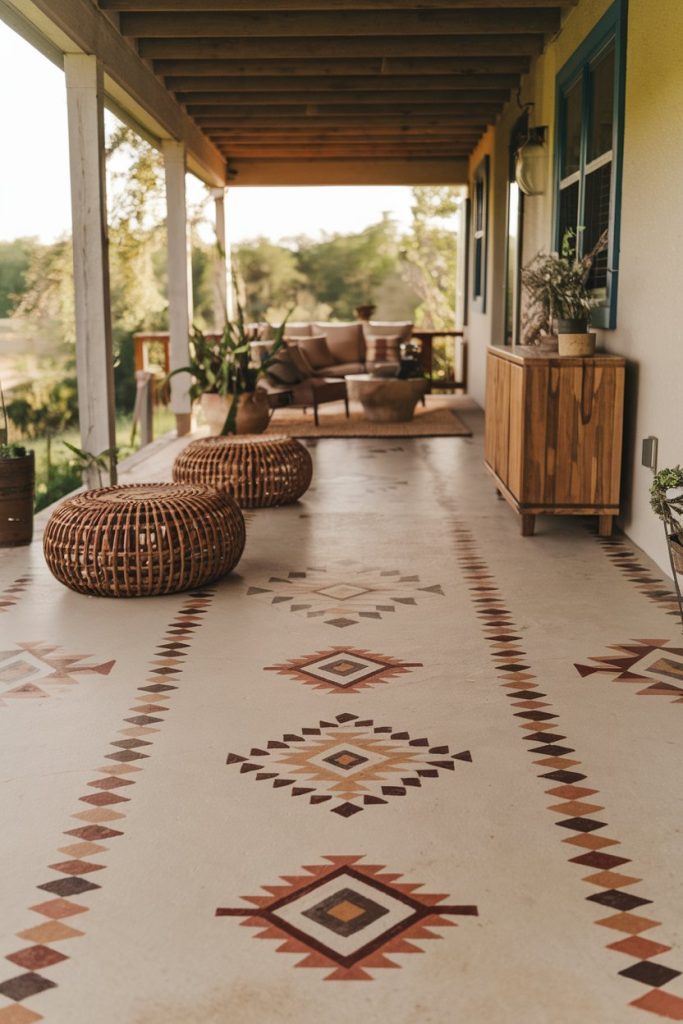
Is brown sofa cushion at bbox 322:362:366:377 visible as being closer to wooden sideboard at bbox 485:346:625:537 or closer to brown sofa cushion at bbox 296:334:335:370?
brown sofa cushion at bbox 296:334:335:370

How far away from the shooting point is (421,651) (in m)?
3.54

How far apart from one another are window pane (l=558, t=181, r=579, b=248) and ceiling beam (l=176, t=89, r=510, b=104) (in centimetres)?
253

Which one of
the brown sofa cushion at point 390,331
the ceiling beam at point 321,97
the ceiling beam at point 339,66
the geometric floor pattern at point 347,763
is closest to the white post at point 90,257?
the ceiling beam at point 339,66

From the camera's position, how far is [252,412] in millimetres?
8523

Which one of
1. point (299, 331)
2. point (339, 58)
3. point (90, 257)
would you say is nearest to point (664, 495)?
point (90, 257)

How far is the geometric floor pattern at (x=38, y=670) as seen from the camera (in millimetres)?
3236

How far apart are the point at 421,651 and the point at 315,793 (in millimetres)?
1097

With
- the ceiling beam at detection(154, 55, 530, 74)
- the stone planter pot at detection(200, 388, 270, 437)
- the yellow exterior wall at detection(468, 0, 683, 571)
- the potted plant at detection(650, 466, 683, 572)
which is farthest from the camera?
the stone planter pot at detection(200, 388, 270, 437)

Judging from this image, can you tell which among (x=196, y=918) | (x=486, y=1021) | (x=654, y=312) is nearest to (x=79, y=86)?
(x=654, y=312)

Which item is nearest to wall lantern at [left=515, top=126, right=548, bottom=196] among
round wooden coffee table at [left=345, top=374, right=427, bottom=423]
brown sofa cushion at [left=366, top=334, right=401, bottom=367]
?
round wooden coffee table at [left=345, top=374, right=427, bottom=423]

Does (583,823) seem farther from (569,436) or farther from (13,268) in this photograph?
(13,268)

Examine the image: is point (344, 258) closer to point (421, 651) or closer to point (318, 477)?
point (318, 477)

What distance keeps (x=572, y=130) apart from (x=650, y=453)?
2.89 metres

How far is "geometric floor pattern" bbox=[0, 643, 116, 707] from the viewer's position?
10.6ft
